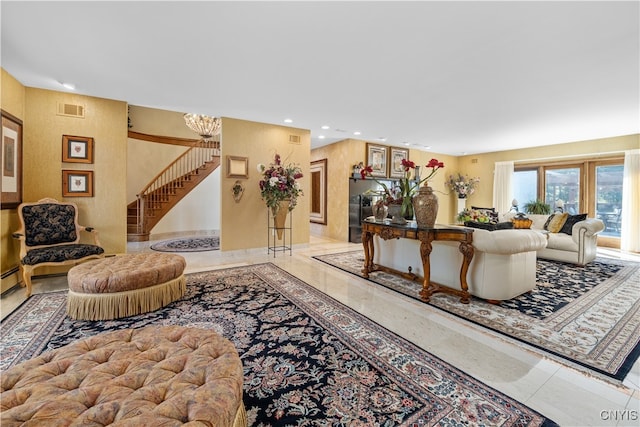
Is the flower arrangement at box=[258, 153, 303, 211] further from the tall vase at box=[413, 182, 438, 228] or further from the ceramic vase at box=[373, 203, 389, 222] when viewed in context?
the tall vase at box=[413, 182, 438, 228]

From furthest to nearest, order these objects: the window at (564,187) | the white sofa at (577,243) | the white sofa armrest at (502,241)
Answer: the window at (564,187) < the white sofa at (577,243) < the white sofa armrest at (502,241)

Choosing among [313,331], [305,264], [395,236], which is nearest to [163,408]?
[313,331]

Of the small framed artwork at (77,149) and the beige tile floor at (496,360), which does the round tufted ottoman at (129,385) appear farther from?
the small framed artwork at (77,149)

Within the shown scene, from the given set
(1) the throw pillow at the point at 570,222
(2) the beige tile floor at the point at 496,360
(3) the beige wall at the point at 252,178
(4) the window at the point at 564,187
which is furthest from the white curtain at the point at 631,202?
(3) the beige wall at the point at 252,178

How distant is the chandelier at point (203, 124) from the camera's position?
22.6 feet

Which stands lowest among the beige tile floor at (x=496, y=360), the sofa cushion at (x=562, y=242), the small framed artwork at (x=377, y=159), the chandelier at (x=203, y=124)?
the beige tile floor at (x=496, y=360)

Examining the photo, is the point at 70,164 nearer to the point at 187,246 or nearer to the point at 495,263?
the point at 187,246

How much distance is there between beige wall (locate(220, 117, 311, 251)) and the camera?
201 inches

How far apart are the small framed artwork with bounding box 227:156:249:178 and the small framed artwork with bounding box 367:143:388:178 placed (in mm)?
3314

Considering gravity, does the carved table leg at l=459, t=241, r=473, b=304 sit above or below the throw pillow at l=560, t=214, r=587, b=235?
below

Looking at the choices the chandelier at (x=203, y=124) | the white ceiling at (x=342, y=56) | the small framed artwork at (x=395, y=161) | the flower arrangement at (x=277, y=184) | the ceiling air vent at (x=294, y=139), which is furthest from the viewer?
the small framed artwork at (x=395, y=161)

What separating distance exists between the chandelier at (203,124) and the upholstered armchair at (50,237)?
3848 millimetres

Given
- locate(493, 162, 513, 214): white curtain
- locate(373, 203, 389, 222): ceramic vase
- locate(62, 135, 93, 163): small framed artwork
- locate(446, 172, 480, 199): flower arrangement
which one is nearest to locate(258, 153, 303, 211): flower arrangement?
locate(373, 203, 389, 222): ceramic vase

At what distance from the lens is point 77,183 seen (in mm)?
3955
